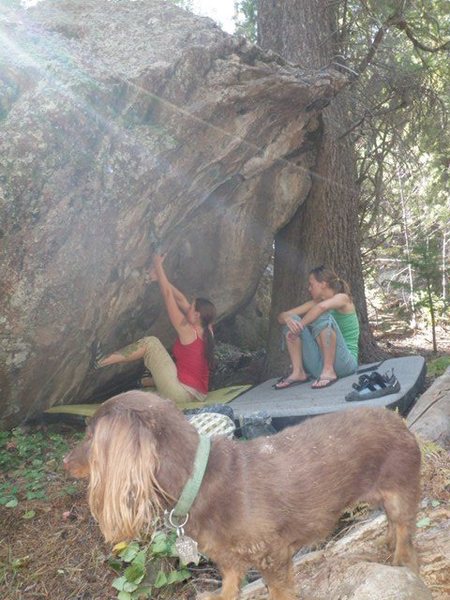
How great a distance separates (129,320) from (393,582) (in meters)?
4.55

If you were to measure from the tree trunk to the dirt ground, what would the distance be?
12.7 ft

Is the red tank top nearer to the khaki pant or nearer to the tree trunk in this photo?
the khaki pant

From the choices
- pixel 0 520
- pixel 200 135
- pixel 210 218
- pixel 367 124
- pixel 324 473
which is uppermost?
pixel 367 124

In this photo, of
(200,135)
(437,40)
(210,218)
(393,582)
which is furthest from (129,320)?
(437,40)

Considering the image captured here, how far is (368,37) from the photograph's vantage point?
26.8 ft

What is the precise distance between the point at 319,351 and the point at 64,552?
3.81 m

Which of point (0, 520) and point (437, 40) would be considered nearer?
point (0, 520)

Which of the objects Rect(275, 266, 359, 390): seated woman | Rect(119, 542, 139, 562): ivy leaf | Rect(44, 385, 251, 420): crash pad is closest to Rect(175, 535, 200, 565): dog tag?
Rect(119, 542, 139, 562): ivy leaf

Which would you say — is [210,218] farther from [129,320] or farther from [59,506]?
[59,506]

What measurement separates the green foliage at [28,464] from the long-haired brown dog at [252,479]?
2203 millimetres

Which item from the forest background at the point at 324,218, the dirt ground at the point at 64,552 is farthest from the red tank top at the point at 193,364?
the dirt ground at the point at 64,552

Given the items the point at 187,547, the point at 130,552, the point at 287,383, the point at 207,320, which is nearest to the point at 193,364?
the point at 207,320

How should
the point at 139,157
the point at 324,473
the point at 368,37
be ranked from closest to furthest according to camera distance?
the point at 324,473, the point at 139,157, the point at 368,37

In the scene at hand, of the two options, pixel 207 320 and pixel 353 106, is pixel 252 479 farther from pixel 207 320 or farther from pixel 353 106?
pixel 353 106
